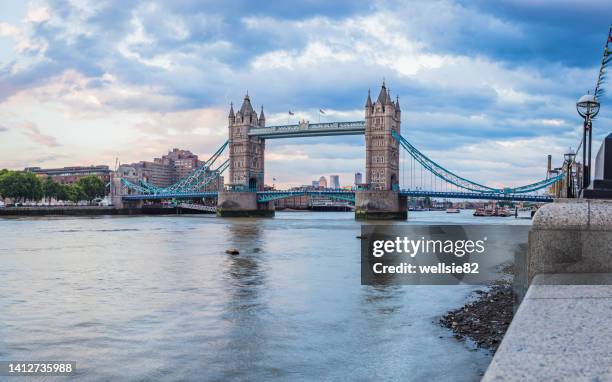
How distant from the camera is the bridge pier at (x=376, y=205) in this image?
236 ft

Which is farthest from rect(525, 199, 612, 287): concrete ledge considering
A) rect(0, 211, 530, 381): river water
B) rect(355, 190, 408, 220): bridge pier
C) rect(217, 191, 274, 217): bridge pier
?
rect(217, 191, 274, 217): bridge pier

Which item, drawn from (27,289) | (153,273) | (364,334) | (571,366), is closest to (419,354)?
(364,334)

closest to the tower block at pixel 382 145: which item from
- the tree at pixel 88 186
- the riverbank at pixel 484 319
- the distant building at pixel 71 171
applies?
the tree at pixel 88 186

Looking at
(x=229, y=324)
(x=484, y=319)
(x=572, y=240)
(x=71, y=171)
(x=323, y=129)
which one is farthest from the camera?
(x=71, y=171)

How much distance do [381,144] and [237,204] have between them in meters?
22.7

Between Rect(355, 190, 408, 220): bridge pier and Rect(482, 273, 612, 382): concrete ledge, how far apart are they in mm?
68888

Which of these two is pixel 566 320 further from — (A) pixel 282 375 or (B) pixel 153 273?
(B) pixel 153 273

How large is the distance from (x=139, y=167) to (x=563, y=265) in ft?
657

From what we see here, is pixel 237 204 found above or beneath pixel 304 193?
beneath

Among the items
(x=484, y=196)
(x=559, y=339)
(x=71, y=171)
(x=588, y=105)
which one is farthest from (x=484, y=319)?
(x=71, y=171)

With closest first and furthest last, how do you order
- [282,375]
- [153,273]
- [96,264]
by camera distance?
1. [282,375]
2. [153,273]
3. [96,264]

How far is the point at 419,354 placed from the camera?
8.35 metres

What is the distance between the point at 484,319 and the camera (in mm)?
10039

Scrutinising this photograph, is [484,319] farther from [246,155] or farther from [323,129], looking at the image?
[246,155]
